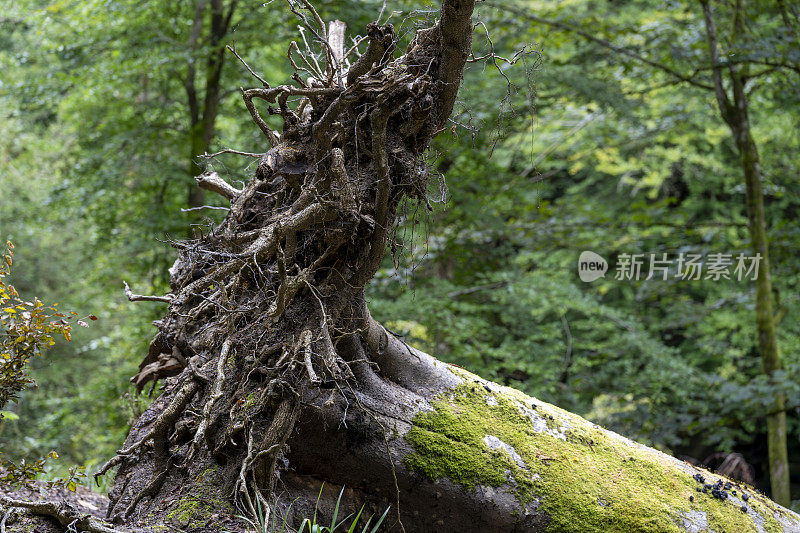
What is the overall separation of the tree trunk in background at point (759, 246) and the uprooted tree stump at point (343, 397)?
286 centimetres

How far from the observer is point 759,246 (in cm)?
557

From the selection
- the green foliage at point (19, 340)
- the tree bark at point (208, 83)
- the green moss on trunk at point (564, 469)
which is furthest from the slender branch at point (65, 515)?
the tree bark at point (208, 83)

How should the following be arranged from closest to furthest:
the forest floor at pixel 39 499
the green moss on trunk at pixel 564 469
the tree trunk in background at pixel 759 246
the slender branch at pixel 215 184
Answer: the forest floor at pixel 39 499 < the green moss on trunk at pixel 564 469 < the slender branch at pixel 215 184 < the tree trunk in background at pixel 759 246

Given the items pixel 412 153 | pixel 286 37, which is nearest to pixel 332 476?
pixel 412 153

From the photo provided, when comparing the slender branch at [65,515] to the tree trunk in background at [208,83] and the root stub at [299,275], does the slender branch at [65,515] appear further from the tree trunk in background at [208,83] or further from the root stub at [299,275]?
the tree trunk in background at [208,83]

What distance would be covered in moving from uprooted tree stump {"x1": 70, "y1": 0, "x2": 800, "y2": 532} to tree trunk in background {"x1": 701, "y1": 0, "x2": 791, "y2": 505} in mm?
2859

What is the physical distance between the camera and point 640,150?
8.59 meters

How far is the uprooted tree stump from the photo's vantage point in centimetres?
224

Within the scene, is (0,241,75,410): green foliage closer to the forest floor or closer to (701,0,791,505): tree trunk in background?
the forest floor

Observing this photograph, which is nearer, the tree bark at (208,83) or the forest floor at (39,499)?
the forest floor at (39,499)

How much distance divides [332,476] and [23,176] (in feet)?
33.5

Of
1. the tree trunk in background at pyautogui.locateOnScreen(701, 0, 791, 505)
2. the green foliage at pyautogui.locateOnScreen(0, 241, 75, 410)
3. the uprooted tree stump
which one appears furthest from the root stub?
the tree trunk in background at pyautogui.locateOnScreen(701, 0, 791, 505)

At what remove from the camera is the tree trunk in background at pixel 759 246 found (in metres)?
5.20

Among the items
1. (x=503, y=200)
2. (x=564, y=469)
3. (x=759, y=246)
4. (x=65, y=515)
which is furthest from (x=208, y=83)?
(x=759, y=246)
